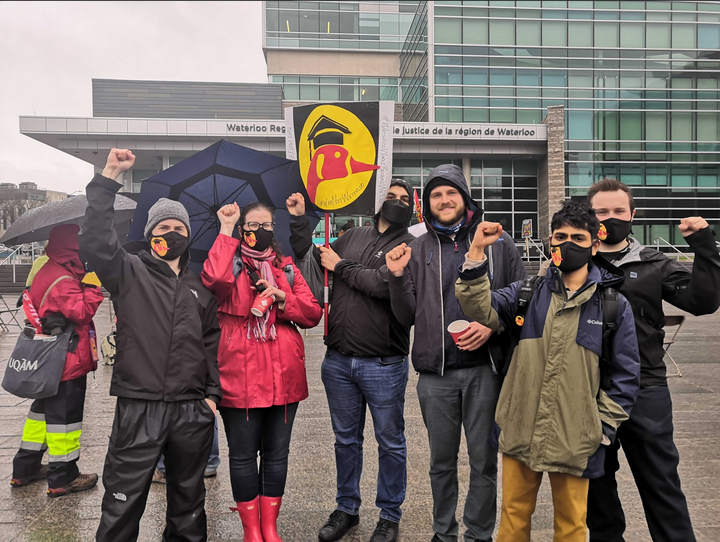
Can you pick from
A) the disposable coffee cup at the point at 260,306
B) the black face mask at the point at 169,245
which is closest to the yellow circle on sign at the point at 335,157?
the disposable coffee cup at the point at 260,306

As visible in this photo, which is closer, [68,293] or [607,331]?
[607,331]

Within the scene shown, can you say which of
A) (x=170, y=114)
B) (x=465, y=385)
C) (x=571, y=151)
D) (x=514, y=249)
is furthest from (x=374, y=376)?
(x=170, y=114)

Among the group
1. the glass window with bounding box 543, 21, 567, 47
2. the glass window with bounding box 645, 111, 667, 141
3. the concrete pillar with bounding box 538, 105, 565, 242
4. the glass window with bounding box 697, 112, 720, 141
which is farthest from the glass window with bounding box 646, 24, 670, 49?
the concrete pillar with bounding box 538, 105, 565, 242

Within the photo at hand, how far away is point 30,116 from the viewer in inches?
1105

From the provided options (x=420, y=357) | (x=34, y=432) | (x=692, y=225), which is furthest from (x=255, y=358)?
(x=692, y=225)

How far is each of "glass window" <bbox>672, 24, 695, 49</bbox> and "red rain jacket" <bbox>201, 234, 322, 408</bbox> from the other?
36.6m

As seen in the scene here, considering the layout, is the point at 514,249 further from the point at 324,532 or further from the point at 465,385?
the point at 324,532

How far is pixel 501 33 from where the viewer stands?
3052 centimetres

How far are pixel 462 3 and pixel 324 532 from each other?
32839mm

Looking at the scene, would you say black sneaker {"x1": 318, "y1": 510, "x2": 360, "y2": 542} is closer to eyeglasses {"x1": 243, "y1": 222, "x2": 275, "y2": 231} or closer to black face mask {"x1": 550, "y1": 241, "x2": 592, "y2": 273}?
eyeglasses {"x1": 243, "y1": 222, "x2": 275, "y2": 231}

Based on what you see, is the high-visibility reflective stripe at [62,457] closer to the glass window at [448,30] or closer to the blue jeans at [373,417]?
the blue jeans at [373,417]

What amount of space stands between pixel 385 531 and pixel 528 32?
108 feet

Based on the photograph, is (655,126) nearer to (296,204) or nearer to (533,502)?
(296,204)

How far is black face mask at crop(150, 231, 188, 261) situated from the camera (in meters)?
2.91
